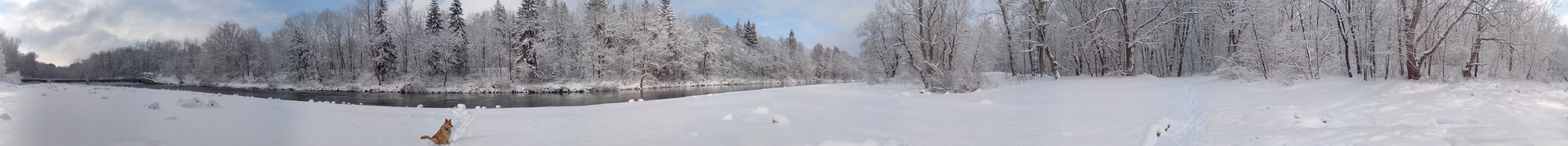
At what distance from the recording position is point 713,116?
8.35 m

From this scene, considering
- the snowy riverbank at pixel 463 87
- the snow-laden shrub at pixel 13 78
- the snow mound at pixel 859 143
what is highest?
the snow-laden shrub at pixel 13 78

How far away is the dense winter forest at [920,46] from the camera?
1195 centimetres

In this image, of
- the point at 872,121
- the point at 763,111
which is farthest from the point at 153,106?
the point at 872,121

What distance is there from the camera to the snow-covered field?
4.81 metres

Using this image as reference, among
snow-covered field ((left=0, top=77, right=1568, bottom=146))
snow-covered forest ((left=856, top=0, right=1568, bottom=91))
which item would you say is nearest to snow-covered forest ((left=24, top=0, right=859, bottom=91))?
snow-covered forest ((left=856, top=0, right=1568, bottom=91))

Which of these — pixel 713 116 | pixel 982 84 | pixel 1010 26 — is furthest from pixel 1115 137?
pixel 1010 26

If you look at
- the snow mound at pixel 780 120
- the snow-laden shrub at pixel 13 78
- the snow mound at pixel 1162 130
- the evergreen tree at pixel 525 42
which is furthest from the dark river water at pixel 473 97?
the snow mound at pixel 1162 130

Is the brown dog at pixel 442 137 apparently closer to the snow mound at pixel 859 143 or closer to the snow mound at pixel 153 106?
the snow mound at pixel 153 106

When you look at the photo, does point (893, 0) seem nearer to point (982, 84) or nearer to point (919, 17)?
point (919, 17)

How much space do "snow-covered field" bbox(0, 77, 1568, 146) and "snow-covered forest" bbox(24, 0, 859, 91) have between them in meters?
19.4

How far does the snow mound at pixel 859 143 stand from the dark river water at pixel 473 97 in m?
11.0

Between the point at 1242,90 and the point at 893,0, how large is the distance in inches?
401

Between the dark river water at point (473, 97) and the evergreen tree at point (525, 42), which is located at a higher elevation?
the evergreen tree at point (525, 42)

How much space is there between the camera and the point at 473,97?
71.1ft
